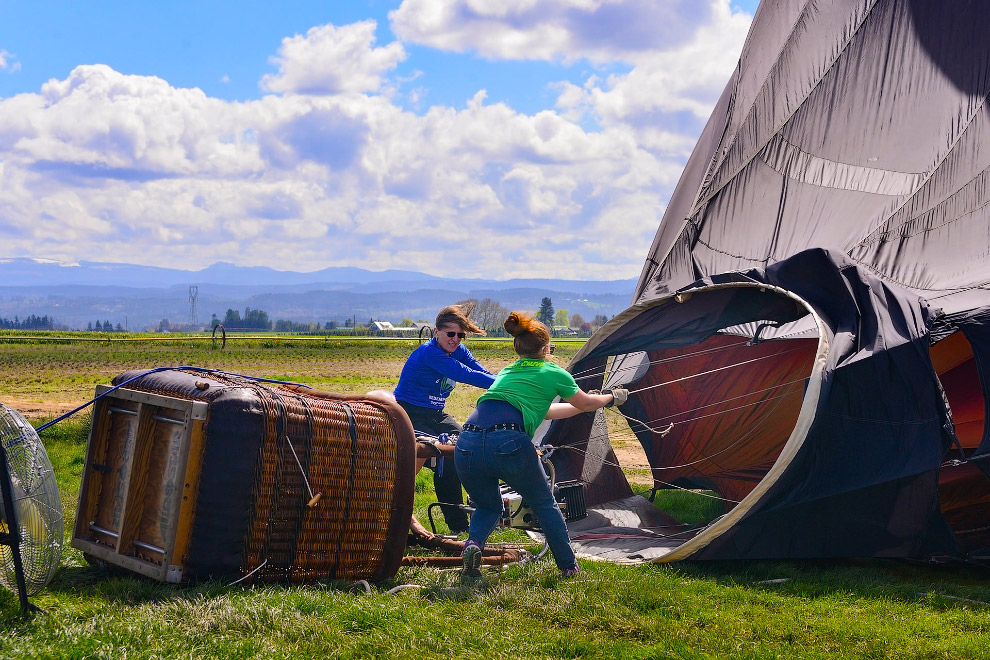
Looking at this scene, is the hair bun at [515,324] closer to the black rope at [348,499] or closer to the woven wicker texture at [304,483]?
the woven wicker texture at [304,483]

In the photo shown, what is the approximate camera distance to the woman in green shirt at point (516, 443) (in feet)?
15.8

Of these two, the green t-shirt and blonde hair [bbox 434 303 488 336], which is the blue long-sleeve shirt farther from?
the green t-shirt

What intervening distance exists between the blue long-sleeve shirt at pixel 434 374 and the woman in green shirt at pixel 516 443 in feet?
3.19

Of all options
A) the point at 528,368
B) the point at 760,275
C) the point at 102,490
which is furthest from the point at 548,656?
the point at 760,275

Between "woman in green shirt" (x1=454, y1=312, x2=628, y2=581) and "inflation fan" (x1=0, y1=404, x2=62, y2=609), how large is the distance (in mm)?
1943

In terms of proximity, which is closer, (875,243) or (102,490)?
(102,490)

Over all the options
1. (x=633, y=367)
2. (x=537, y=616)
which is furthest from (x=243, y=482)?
(x=633, y=367)

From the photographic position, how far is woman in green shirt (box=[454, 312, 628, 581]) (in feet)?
15.8

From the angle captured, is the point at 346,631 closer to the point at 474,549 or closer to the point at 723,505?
the point at 474,549

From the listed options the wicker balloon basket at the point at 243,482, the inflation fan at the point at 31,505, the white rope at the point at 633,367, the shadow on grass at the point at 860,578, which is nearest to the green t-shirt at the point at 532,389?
the wicker balloon basket at the point at 243,482

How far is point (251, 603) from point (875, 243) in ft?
17.7

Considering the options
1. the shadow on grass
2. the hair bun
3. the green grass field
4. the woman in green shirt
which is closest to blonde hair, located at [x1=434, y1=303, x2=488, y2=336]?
the hair bun

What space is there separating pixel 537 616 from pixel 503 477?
759mm

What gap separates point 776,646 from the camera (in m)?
4.06
